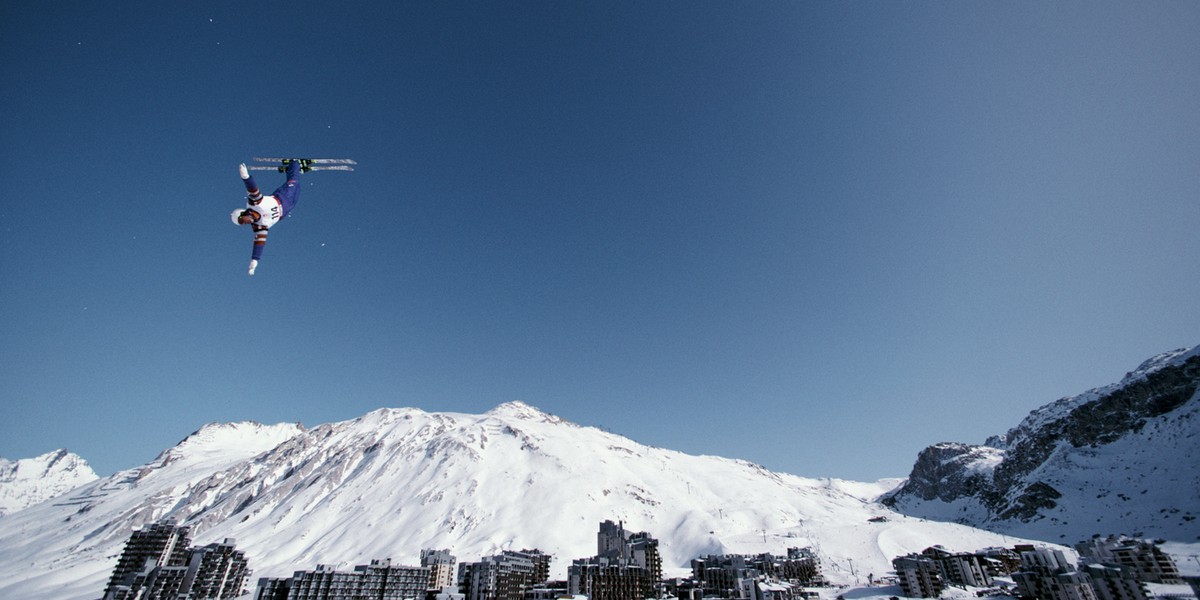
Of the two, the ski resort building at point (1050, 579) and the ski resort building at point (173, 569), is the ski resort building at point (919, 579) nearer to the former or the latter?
the ski resort building at point (1050, 579)

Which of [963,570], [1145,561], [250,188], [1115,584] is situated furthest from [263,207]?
[1145,561]

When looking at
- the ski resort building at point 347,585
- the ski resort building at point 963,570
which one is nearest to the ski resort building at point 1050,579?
the ski resort building at point 963,570

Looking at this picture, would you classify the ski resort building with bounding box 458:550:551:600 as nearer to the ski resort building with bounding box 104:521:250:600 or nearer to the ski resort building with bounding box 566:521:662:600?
the ski resort building with bounding box 566:521:662:600

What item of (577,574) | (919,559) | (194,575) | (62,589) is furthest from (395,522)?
(919,559)

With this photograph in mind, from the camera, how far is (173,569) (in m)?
113

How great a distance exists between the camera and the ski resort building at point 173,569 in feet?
359

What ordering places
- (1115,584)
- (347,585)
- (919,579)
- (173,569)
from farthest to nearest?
(173,569) → (347,585) → (919,579) → (1115,584)

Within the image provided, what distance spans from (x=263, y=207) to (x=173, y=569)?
12670 centimetres

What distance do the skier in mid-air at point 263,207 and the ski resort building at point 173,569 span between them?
4777 inches

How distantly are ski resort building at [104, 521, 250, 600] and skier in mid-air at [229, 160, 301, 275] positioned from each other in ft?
398

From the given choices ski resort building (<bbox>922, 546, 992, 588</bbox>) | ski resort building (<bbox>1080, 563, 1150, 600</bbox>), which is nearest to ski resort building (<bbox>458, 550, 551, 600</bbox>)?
ski resort building (<bbox>922, 546, 992, 588</bbox>)

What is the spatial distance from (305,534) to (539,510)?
82.4m

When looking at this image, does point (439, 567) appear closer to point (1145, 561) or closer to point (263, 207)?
point (263, 207)

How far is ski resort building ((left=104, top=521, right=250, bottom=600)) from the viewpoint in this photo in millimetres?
109375
